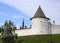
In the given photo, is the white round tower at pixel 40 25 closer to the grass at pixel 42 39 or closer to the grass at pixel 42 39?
the grass at pixel 42 39

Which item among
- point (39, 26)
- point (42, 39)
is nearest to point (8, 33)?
point (42, 39)

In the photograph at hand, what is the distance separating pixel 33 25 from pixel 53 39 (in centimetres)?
1510

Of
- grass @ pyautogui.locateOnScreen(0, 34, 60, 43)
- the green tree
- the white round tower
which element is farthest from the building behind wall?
the green tree

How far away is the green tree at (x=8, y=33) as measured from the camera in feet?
166

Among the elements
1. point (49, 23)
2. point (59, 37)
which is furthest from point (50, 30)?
point (59, 37)

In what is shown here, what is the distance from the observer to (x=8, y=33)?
51.1m

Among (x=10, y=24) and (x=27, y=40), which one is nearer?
(x=10, y=24)

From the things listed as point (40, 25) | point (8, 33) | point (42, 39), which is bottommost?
point (42, 39)

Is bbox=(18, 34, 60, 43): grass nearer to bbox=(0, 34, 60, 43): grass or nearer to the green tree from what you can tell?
bbox=(0, 34, 60, 43): grass

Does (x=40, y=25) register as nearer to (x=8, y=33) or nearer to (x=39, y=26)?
(x=39, y=26)

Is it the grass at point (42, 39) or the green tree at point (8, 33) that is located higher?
the green tree at point (8, 33)

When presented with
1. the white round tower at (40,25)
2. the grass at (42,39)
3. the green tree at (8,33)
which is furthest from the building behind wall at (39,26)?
the green tree at (8,33)

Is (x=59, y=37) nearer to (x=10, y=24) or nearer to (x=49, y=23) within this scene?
(x=49, y=23)

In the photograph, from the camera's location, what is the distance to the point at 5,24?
52438mm
